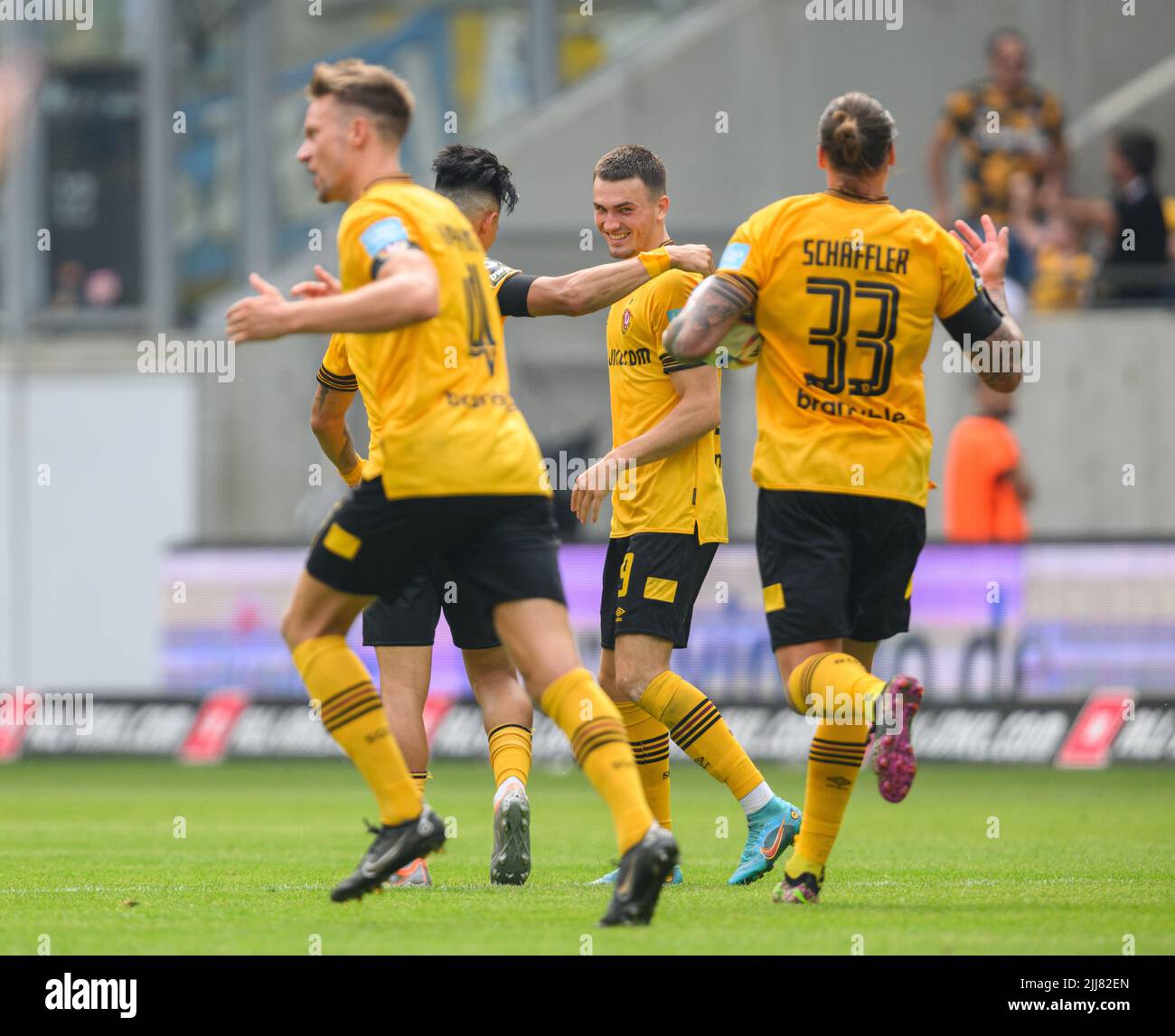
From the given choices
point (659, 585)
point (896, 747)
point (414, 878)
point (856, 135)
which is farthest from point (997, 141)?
point (896, 747)

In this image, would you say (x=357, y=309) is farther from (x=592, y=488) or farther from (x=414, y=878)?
(x=414, y=878)

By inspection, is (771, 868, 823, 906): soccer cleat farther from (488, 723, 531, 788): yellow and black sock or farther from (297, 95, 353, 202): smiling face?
(297, 95, 353, 202): smiling face

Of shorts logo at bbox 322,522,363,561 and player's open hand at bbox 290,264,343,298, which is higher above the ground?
player's open hand at bbox 290,264,343,298

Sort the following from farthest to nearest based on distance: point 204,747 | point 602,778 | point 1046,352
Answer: point 1046,352, point 204,747, point 602,778

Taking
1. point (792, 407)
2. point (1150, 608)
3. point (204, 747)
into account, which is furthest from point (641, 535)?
point (204, 747)

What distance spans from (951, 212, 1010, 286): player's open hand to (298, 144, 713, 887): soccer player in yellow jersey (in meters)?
1.06

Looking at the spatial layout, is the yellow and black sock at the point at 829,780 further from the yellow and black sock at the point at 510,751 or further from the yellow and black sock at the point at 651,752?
the yellow and black sock at the point at 510,751

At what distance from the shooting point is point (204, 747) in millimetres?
16562

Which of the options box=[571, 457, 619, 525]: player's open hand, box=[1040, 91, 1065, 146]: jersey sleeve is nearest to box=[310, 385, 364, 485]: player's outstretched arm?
box=[571, 457, 619, 525]: player's open hand

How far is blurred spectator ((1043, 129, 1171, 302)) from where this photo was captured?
59.9 ft

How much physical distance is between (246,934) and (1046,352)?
13.5m

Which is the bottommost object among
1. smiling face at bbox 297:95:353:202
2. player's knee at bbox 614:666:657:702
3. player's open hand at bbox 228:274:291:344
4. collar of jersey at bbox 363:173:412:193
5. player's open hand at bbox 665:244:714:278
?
player's knee at bbox 614:666:657:702

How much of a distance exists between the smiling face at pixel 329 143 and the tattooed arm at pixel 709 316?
3.84ft

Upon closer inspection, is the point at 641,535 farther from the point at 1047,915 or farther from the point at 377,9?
the point at 377,9
